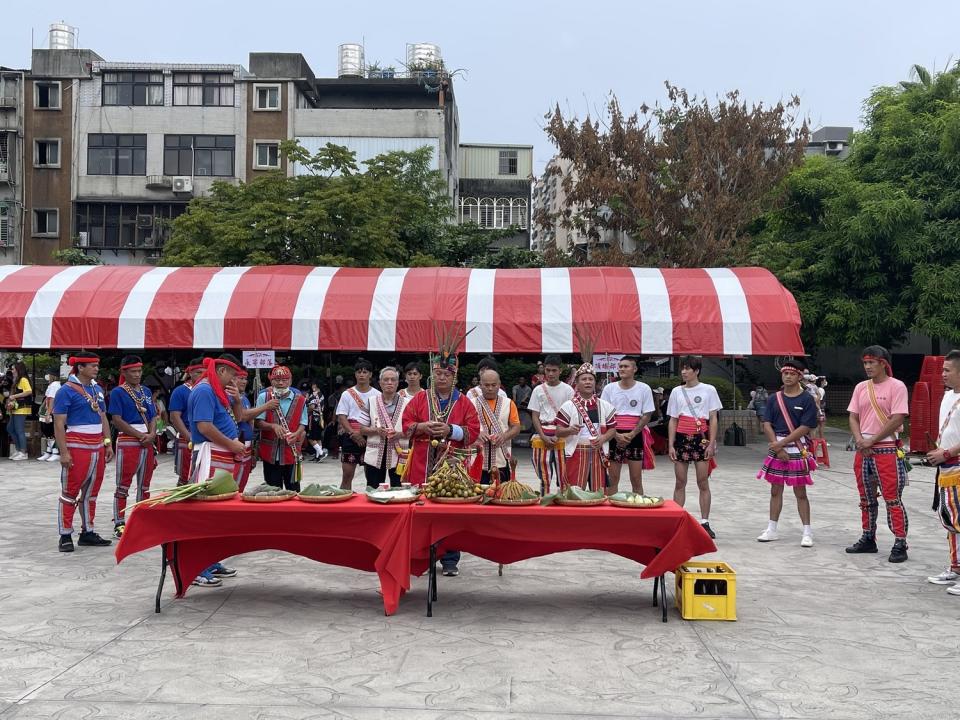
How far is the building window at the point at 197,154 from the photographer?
35750 mm

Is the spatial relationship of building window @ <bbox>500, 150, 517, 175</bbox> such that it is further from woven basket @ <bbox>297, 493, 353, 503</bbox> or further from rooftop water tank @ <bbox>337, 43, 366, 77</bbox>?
→ woven basket @ <bbox>297, 493, 353, 503</bbox>

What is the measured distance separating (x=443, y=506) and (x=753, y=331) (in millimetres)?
11947

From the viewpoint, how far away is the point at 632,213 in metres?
25.8

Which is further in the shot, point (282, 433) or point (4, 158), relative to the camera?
point (4, 158)

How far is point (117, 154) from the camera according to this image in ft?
118

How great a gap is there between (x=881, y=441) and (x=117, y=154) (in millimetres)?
34451

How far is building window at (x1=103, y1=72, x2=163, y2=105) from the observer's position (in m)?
35.8

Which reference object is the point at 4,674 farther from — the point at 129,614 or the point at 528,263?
the point at 528,263

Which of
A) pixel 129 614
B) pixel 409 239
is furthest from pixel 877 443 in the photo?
pixel 409 239

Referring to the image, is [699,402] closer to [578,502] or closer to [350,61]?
[578,502]

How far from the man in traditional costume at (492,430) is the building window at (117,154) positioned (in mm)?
31698

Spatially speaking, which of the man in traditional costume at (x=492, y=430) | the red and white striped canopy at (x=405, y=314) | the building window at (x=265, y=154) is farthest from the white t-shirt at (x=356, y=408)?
the building window at (x=265, y=154)

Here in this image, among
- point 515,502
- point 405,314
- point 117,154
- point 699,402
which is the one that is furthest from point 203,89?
point 515,502

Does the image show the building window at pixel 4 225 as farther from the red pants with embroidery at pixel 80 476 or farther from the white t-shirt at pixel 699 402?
the white t-shirt at pixel 699 402
